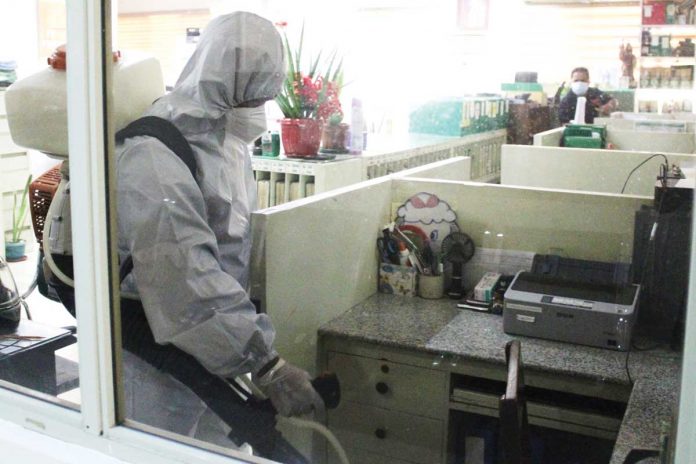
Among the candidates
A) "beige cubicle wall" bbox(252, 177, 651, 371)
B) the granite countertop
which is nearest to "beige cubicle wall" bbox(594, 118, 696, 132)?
"beige cubicle wall" bbox(252, 177, 651, 371)

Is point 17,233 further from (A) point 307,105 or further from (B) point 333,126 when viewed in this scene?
(B) point 333,126

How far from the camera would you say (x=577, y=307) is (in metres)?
1.73

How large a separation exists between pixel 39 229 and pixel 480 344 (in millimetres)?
1054

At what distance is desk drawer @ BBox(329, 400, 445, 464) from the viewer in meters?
1.86

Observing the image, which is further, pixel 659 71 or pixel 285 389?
pixel 659 71

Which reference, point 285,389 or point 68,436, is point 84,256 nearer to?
point 68,436

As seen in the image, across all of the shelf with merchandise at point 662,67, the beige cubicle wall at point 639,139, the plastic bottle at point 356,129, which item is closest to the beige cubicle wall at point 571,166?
the beige cubicle wall at point 639,139

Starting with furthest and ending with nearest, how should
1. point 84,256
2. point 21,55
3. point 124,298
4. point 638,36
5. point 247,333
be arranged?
point 638,36 → point 21,55 → point 247,333 → point 124,298 → point 84,256

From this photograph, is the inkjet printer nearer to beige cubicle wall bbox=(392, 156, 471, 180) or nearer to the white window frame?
beige cubicle wall bbox=(392, 156, 471, 180)

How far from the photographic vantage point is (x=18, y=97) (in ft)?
4.42

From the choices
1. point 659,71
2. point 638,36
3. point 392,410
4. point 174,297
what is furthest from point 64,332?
point 659,71

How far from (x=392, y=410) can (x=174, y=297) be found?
2.66ft

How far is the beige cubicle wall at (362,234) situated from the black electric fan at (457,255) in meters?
0.04

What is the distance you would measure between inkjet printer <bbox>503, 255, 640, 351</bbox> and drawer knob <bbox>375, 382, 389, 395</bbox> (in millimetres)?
349
